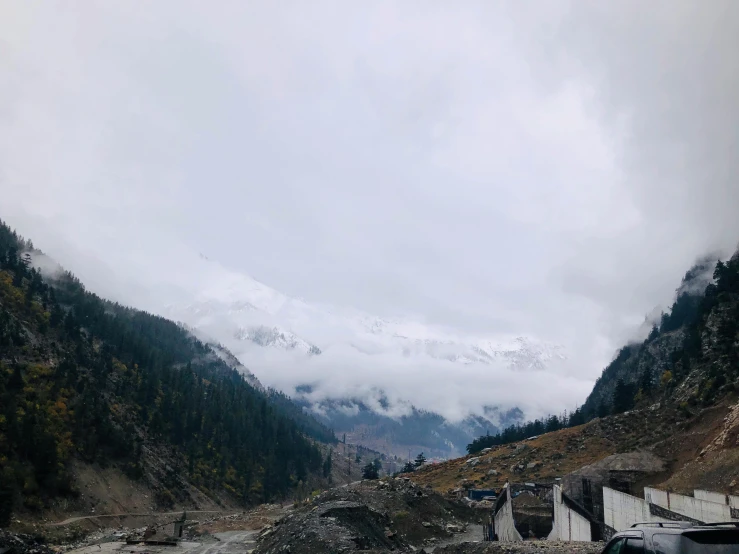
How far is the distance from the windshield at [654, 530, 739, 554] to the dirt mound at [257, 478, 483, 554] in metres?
17.8

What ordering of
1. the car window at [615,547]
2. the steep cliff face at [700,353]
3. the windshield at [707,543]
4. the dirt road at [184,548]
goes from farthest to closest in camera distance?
the steep cliff face at [700,353]
the dirt road at [184,548]
the car window at [615,547]
the windshield at [707,543]

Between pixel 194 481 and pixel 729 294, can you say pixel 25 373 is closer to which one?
pixel 194 481

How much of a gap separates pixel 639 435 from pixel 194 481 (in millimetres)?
81943

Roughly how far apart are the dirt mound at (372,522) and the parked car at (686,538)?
17.1m

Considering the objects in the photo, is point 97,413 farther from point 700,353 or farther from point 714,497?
point 700,353

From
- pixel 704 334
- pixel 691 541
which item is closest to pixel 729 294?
pixel 704 334

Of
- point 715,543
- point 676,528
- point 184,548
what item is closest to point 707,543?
point 715,543

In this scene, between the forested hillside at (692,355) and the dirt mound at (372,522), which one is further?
the forested hillside at (692,355)

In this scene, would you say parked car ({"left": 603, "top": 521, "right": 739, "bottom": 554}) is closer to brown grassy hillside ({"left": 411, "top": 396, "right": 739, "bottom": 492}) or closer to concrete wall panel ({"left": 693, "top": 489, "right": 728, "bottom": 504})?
concrete wall panel ({"left": 693, "top": 489, "right": 728, "bottom": 504})

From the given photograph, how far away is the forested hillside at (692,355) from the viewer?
6444 cm

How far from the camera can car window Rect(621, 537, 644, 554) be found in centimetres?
799

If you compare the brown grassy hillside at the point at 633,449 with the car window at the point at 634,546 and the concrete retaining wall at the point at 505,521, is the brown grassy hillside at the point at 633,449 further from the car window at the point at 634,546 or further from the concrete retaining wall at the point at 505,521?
→ the car window at the point at 634,546

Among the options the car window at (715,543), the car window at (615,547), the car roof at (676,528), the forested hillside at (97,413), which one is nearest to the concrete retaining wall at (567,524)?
the car window at (615,547)

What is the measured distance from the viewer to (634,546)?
26.6ft
